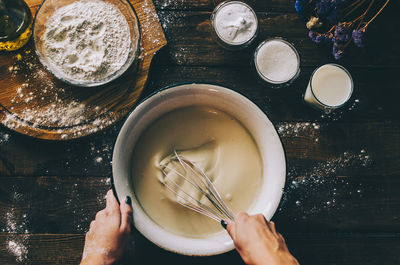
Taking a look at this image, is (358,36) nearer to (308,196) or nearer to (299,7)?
(299,7)

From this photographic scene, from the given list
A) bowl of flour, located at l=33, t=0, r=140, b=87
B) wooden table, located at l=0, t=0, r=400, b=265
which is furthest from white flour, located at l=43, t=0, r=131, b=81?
wooden table, located at l=0, t=0, r=400, b=265

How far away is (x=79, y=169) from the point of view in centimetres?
80

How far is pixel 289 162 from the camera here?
2.71 feet

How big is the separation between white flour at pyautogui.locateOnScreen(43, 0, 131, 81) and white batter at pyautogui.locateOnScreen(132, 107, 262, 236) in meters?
0.20

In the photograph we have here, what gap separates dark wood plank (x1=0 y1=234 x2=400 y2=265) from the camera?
0.79 m

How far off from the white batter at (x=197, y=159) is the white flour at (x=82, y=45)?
20 centimetres

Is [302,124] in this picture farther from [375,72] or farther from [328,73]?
[375,72]

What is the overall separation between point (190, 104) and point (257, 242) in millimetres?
326

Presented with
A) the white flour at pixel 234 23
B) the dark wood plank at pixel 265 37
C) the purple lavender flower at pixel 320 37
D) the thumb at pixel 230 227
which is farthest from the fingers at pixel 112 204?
the purple lavender flower at pixel 320 37

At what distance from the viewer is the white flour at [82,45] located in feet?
A: 2.44

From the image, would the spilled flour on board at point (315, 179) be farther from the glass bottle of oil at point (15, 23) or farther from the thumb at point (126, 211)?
the glass bottle of oil at point (15, 23)

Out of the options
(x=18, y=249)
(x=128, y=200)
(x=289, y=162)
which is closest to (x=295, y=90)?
(x=289, y=162)

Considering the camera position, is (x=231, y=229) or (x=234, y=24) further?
(x=234, y=24)

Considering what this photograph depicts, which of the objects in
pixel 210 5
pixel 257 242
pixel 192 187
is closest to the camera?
pixel 257 242
